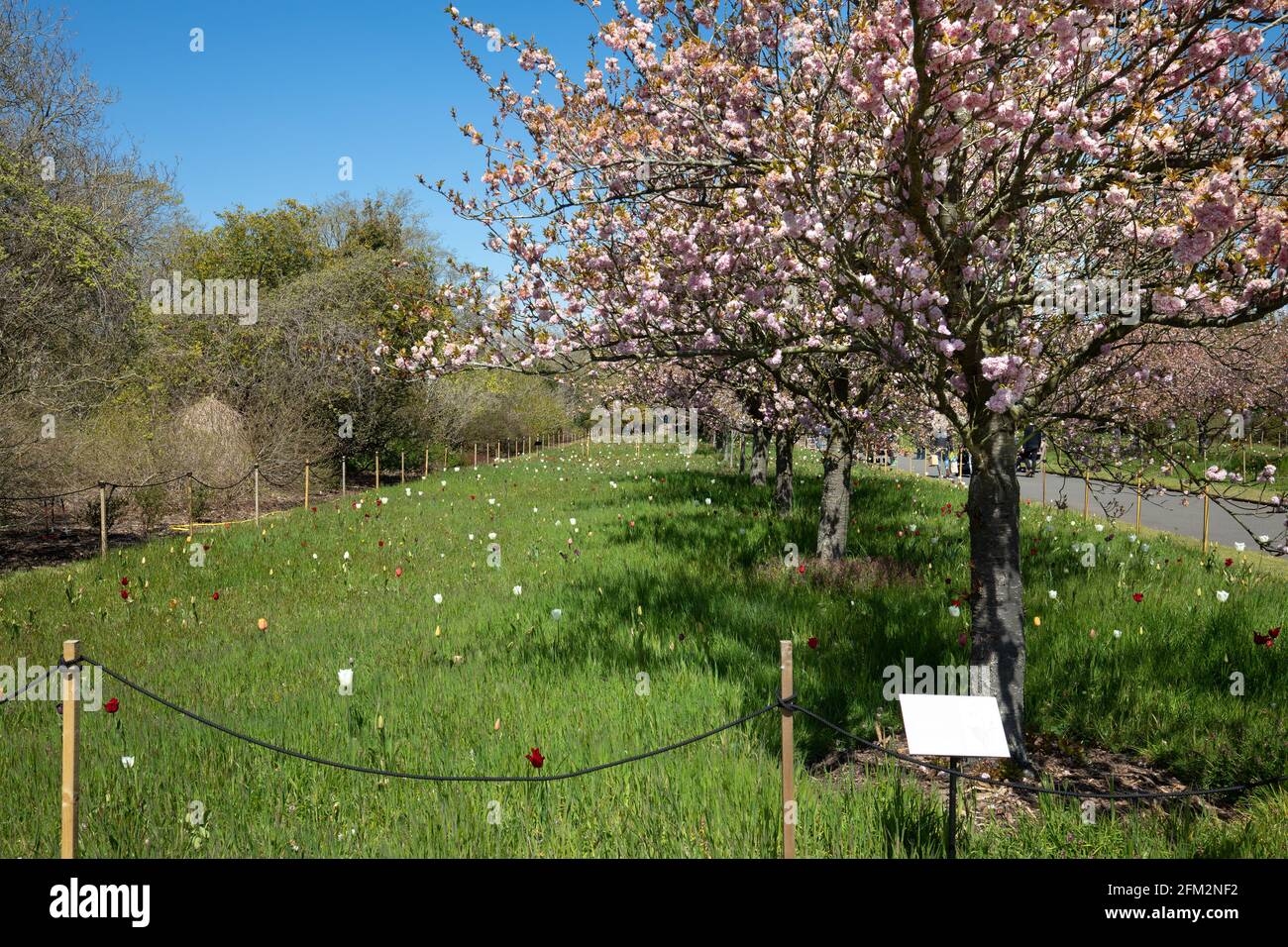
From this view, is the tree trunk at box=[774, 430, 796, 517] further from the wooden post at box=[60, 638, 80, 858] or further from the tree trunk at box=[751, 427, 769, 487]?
the wooden post at box=[60, 638, 80, 858]

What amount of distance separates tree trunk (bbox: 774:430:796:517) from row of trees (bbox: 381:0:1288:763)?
22.0 ft

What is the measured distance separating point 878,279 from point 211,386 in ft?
75.6

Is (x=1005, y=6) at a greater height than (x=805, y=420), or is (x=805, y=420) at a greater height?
(x=1005, y=6)

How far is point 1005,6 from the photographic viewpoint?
3602 mm

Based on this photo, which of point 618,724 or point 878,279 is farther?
point 618,724

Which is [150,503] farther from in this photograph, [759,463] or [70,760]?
[70,760]

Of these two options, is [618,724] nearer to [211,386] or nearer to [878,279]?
[878,279]

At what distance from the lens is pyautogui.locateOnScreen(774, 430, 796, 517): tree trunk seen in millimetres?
13070

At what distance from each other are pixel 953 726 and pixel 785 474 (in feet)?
35.1

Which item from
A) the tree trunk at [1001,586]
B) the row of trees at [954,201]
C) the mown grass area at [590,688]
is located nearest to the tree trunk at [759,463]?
the mown grass area at [590,688]

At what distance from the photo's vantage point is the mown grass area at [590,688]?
370 centimetres

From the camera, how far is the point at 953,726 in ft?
9.93

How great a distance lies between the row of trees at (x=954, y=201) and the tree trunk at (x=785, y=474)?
669 centimetres
